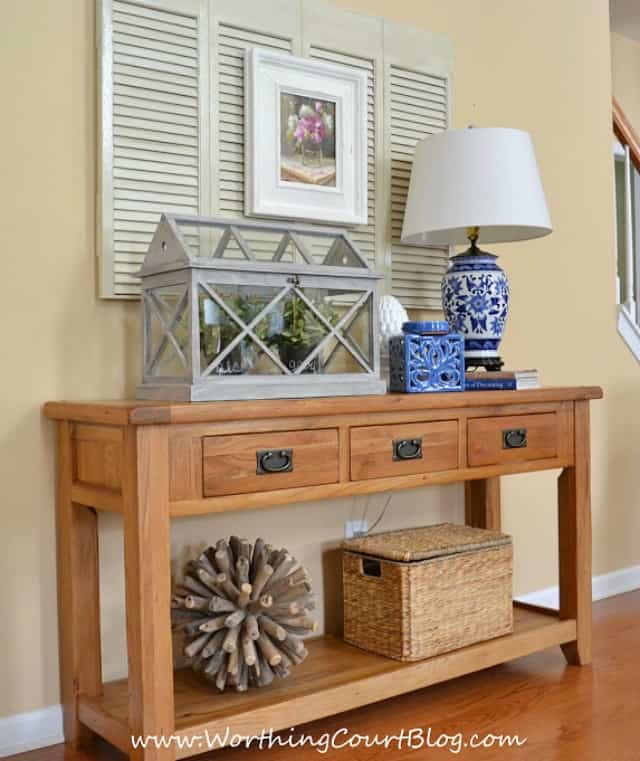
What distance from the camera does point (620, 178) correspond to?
4438mm

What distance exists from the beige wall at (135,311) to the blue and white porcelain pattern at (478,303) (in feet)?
1.66

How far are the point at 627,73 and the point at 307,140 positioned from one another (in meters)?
3.40

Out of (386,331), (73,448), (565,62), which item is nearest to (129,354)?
(73,448)

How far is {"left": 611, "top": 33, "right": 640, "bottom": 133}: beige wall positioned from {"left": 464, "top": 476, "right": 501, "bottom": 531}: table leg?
3.11m

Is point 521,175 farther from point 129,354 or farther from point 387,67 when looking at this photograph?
point 129,354

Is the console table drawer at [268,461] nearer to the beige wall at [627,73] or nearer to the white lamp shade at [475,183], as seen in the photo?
the white lamp shade at [475,183]

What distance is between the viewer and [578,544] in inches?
103

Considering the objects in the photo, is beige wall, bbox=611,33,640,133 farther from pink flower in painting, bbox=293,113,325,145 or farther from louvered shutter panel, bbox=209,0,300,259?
louvered shutter panel, bbox=209,0,300,259

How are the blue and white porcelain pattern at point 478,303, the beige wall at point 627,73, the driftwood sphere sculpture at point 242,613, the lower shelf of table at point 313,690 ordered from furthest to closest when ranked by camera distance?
the beige wall at point 627,73
the blue and white porcelain pattern at point 478,303
the driftwood sphere sculpture at point 242,613
the lower shelf of table at point 313,690

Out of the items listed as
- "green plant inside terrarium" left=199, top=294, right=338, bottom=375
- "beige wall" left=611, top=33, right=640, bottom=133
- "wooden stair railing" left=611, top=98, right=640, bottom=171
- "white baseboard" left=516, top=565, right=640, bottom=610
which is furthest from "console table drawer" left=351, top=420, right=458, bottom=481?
"beige wall" left=611, top=33, right=640, bottom=133

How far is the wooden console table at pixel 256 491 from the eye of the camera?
5.93ft

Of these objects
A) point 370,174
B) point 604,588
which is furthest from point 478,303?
point 604,588

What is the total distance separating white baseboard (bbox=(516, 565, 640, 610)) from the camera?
3205mm

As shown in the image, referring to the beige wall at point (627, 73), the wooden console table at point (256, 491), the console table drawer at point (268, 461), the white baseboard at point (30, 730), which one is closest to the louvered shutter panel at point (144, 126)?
the wooden console table at point (256, 491)
